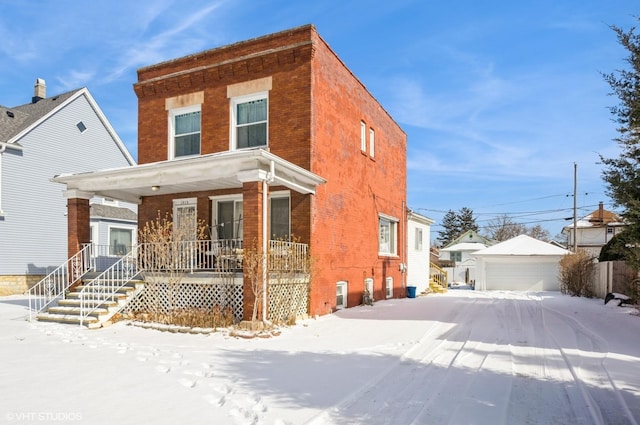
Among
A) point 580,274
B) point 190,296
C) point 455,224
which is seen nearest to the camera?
point 190,296

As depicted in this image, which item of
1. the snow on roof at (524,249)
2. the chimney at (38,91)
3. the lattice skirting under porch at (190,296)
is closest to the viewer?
the lattice skirting under porch at (190,296)

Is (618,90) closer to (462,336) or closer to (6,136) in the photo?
(462,336)

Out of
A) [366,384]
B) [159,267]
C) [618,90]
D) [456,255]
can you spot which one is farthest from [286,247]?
[456,255]

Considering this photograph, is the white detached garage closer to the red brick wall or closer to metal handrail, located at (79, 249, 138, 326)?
the red brick wall

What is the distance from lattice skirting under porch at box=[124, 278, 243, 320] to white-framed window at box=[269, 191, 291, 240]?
2.36 m

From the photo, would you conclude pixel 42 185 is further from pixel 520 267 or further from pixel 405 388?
pixel 520 267

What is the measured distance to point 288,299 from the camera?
11.1m

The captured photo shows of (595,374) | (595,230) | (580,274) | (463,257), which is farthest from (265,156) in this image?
(595,230)

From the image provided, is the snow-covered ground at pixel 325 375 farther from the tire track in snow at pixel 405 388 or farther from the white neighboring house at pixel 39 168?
the white neighboring house at pixel 39 168

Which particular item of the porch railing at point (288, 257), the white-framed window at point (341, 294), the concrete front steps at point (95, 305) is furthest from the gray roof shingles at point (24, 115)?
the white-framed window at point (341, 294)

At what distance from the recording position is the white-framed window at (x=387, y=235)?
17.7 metres

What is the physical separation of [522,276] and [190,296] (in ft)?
73.2

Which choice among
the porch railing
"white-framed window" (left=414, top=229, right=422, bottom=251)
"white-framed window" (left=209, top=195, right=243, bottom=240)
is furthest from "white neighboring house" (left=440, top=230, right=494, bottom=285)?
the porch railing

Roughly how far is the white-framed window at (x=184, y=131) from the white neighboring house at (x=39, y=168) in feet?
27.1
